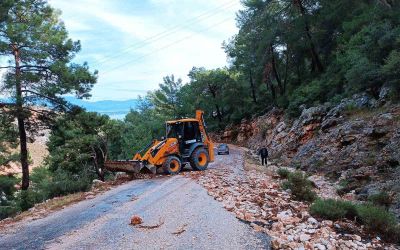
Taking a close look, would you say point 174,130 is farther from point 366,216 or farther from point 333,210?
point 366,216

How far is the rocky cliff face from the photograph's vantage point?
16406 mm

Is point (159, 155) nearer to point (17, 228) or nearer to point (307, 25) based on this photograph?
point (17, 228)

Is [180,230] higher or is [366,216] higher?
[180,230]

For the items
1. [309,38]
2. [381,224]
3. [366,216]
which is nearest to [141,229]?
[366,216]

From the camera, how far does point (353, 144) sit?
66.2 feet

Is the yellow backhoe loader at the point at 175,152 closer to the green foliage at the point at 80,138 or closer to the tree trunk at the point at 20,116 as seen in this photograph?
the green foliage at the point at 80,138

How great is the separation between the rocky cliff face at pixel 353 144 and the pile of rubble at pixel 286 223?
528 cm

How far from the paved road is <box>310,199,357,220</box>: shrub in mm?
2139

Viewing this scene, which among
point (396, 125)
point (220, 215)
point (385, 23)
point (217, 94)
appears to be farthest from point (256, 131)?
point (220, 215)

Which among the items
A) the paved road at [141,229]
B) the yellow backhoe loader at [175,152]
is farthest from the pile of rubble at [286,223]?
the yellow backhoe loader at [175,152]

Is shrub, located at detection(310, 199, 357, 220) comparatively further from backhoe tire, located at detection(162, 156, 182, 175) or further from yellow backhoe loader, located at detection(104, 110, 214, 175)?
yellow backhoe loader, located at detection(104, 110, 214, 175)

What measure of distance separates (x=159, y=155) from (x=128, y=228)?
912 cm

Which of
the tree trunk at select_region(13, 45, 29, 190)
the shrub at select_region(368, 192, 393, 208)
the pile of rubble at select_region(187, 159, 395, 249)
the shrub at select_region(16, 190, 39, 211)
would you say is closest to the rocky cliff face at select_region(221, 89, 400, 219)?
the shrub at select_region(368, 192, 393, 208)

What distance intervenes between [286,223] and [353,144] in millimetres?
13521
